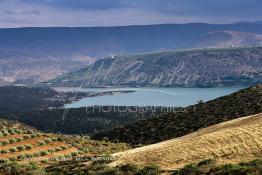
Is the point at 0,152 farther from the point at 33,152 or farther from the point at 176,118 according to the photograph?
the point at 176,118

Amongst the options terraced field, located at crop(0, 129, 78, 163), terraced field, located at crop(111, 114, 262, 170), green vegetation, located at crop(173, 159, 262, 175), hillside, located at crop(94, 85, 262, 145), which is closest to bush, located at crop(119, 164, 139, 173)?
terraced field, located at crop(111, 114, 262, 170)

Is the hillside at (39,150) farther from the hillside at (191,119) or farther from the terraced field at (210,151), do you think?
the hillside at (191,119)

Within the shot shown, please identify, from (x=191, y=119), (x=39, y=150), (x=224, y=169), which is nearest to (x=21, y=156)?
(x=39, y=150)

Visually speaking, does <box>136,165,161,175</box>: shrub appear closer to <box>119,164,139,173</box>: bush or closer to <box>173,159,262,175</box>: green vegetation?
<box>119,164,139,173</box>: bush

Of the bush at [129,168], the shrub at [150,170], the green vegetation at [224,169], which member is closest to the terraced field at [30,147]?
the bush at [129,168]

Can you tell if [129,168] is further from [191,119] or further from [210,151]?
[191,119]

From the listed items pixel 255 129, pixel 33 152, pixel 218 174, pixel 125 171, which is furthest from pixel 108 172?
pixel 33 152
